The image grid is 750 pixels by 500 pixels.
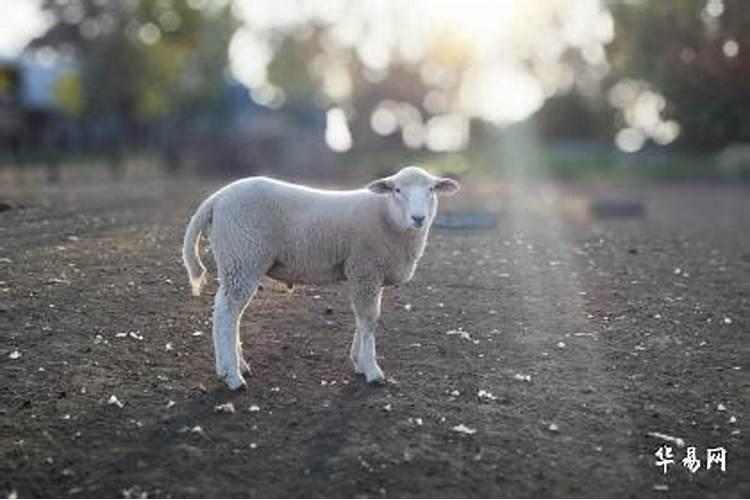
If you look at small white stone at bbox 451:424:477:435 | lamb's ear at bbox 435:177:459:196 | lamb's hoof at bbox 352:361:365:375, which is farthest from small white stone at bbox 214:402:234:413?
lamb's ear at bbox 435:177:459:196

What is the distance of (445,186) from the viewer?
320 inches

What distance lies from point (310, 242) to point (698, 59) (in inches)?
1266

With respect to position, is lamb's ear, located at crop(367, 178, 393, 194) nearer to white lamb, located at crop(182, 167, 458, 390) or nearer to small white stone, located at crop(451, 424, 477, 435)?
white lamb, located at crop(182, 167, 458, 390)

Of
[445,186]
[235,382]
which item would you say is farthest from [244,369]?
[445,186]

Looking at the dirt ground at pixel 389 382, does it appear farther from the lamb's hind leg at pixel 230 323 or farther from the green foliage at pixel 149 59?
the green foliage at pixel 149 59

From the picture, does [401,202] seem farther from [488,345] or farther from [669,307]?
[669,307]

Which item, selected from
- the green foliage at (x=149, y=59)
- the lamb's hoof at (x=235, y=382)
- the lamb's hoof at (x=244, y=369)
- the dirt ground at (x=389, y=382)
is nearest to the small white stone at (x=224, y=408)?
the dirt ground at (x=389, y=382)

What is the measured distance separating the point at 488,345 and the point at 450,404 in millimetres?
1621

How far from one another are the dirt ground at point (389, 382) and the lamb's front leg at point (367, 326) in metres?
0.18

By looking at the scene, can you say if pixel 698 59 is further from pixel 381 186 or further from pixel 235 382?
pixel 235 382

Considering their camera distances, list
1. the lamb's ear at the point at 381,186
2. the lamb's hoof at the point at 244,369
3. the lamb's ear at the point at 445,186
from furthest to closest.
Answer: the lamb's ear at the point at 445,186
the lamb's ear at the point at 381,186
the lamb's hoof at the point at 244,369

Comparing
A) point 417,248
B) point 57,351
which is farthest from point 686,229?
point 57,351

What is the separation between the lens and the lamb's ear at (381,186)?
7.89m

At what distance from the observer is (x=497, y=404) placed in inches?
283
